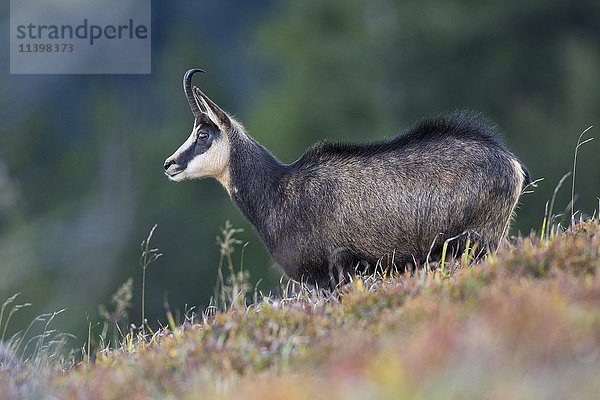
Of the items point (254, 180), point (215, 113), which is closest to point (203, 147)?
point (215, 113)

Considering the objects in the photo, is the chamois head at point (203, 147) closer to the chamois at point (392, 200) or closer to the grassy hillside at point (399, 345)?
the chamois at point (392, 200)

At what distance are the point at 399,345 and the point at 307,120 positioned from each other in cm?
3501

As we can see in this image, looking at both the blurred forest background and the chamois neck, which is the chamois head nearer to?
the chamois neck

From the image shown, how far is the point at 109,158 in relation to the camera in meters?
47.6

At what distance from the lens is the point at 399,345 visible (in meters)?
6.04

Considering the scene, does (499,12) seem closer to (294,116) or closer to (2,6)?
(294,116)

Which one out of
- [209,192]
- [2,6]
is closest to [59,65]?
[2,6]

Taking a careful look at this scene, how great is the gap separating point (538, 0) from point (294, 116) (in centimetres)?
918

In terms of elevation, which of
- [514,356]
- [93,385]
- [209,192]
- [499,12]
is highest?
[499,12]

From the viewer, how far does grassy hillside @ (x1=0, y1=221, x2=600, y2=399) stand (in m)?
5.38

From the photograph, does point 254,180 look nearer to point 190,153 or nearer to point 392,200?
point 190,153

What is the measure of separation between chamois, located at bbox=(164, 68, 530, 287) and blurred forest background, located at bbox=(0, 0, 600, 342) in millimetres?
19593

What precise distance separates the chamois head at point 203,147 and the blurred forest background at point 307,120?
1921cm

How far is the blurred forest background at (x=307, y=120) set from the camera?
36031mm
